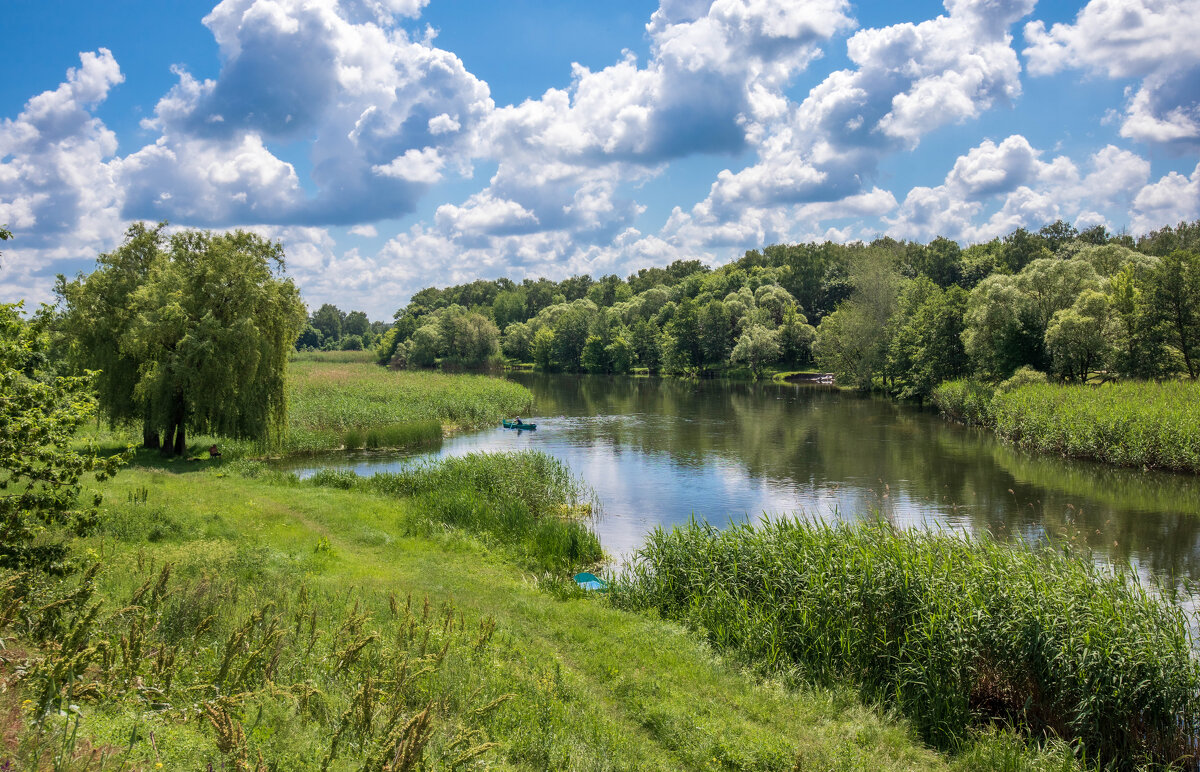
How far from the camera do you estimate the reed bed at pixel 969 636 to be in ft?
29.8

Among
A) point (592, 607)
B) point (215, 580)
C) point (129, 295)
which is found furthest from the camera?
point (129, 295)

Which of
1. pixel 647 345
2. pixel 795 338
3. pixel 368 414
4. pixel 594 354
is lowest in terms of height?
pixel 368 414

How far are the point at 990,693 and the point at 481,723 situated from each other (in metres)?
7.94

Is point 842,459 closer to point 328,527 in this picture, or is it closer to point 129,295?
point 328,527

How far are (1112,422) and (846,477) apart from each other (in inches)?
488

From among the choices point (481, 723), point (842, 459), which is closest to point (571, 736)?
point (481, 723)

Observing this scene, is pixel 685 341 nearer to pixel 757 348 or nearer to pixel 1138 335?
pixel 757 348

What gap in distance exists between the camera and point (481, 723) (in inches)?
270

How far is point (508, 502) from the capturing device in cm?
2047

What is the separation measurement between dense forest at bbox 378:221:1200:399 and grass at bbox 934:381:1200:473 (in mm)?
5455

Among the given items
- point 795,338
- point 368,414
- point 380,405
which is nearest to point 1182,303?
point 368,414

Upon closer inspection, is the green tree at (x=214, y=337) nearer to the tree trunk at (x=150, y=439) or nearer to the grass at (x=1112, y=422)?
the tree trunk at (x=150, y=439)

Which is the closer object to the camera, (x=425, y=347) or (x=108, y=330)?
(x=108, y=330)

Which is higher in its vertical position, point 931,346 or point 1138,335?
point 1138,335
